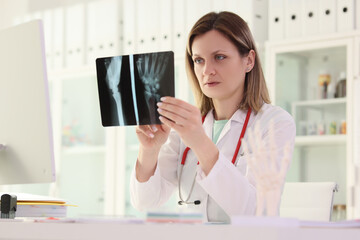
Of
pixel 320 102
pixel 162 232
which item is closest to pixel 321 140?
pixel 320 102

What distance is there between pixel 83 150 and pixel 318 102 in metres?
1.61

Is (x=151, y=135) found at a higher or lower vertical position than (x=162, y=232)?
higher

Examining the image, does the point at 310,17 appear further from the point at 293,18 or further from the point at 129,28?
the point at 129,28

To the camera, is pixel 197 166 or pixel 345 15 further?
pixel 345 15

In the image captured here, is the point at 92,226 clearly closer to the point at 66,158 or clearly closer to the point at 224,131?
the point at 224,131

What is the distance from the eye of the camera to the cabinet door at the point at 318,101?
2.94 m

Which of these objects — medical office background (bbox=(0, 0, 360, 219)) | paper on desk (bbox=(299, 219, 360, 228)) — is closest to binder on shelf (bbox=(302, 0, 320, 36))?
medical office background (bbox=(0, 0, 360, 219))

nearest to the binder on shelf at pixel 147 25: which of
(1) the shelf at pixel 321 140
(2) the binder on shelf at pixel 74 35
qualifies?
(2) the binder on shelf at pixel 74 35

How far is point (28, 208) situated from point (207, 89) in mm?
624

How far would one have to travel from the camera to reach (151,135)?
59.4 inches

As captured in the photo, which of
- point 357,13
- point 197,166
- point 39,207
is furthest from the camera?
point 357,13

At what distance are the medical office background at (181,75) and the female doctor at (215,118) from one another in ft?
3.79

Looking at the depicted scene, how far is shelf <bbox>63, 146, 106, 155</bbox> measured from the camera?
3762mm

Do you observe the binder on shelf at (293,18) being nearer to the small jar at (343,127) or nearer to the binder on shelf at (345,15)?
the binder on shelf at (345,15)
